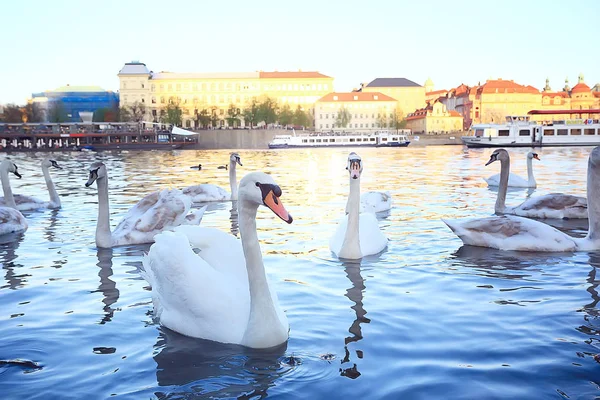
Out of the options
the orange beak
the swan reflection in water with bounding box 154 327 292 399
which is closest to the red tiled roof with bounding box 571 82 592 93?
the swan reflection in water with bounding box 154 327 292 399

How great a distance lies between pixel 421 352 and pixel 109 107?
126 m

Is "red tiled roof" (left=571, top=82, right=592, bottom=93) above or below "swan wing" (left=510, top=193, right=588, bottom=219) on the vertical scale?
above

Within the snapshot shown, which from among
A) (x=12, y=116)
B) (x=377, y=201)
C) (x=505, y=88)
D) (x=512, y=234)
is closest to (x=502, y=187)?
(x=377, y=201)

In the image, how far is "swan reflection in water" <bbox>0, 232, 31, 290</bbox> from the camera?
619cm

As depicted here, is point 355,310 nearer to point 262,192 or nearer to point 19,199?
point 262,192

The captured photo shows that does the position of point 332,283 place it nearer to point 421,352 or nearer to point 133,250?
point 421,352

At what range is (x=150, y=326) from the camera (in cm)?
470

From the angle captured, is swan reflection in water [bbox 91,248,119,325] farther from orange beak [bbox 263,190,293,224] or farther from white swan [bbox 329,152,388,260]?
white swan [bbox 329,152,388,260]

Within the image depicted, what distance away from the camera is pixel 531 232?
7094 mm

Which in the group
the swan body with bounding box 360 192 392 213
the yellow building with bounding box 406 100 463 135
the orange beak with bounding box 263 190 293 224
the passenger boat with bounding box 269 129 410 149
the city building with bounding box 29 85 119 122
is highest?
the city building with bounding box 29 85 119 122

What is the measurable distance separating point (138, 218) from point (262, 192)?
198 inches

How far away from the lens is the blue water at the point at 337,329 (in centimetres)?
359

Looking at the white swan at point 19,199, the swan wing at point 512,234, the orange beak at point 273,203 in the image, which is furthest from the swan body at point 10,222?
the orange beak at point 273,203

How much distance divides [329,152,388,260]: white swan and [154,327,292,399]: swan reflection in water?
283 centimetres
